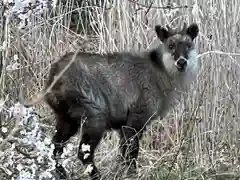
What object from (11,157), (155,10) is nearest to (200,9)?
(155,10)

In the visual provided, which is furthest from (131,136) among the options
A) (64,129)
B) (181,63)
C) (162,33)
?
(162,33)

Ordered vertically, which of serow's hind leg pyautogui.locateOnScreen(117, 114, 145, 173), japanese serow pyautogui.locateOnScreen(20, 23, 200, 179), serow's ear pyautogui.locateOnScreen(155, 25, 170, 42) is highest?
serow's ear pyautogui.locateOnScreen(155, 25, 170, 42)

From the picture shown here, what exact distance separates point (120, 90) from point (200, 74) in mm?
1296

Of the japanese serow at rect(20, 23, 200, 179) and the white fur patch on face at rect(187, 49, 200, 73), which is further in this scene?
the white fur patch on face at rect(187, 49, 200, 73)

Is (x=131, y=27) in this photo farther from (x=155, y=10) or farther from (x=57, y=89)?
(x=57, y=89)

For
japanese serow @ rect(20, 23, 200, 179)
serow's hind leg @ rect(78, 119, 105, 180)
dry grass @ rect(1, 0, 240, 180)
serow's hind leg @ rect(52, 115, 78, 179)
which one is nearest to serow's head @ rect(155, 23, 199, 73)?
japanese serow @ rect(20, 23, 200, 179)

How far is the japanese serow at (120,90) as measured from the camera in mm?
4445

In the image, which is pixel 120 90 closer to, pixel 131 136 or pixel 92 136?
pixel 131 136

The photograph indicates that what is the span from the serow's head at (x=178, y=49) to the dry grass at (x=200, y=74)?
47 centimetres

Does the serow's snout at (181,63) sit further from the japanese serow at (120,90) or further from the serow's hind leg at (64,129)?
A: the serow's hind leg at (64,129)

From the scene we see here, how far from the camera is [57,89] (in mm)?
4406

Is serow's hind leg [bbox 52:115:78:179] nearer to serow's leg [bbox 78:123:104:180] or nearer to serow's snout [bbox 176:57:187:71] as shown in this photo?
serow's leg [bbox 78:123:104:180]

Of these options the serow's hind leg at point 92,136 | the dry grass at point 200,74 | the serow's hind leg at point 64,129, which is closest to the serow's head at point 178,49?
the dry grass at point 200,74

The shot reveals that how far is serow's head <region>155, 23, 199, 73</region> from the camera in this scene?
498 cm
